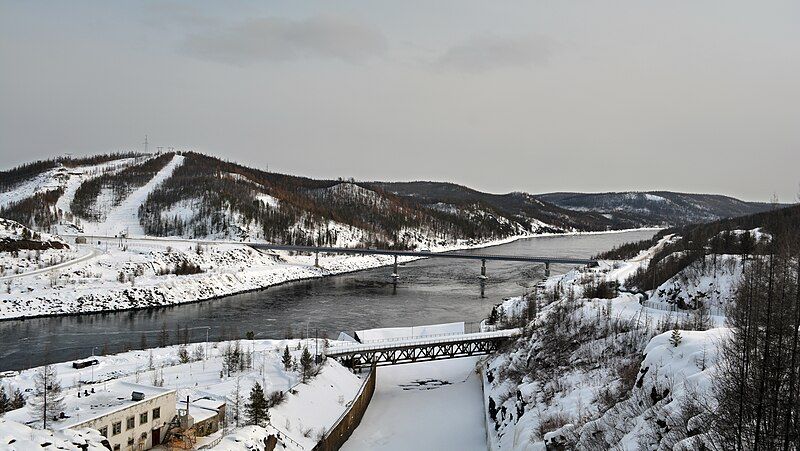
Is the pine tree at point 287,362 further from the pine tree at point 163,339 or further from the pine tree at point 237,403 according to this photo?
the pine tree at point 163,339

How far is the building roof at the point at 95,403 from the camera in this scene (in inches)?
769

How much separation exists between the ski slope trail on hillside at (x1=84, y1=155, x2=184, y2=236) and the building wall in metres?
104

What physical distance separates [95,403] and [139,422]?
6.28ft

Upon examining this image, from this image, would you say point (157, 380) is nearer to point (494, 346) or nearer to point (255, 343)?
point (255, 343)

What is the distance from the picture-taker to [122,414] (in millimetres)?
20219

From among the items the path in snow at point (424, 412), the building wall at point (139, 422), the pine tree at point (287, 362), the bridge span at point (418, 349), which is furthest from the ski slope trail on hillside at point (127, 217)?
the building wall at point (139, 422)

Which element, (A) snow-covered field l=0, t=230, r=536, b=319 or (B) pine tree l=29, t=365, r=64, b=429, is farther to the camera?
(A) snow-covered field l=0, t=230, r=536, b=319

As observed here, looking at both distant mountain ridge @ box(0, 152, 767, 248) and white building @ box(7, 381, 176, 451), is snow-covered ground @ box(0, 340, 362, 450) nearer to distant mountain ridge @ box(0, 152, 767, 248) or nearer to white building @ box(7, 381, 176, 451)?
white building @ box(7, 381, 176, 451)

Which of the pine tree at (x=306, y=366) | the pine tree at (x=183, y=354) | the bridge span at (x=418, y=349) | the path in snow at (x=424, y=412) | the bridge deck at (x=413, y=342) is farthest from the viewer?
the bridge span at (x=418, y=349)

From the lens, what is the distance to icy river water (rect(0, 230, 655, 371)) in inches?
1626

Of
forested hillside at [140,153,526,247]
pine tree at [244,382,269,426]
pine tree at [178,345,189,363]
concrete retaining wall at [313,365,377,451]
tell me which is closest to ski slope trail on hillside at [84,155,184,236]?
forested hillside at [140,153,526,247]

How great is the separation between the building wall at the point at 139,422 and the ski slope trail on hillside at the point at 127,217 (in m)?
104

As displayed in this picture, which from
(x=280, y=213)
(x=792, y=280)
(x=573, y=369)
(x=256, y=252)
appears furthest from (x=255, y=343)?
(x=280, y=213)

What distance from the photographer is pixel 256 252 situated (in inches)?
3595
